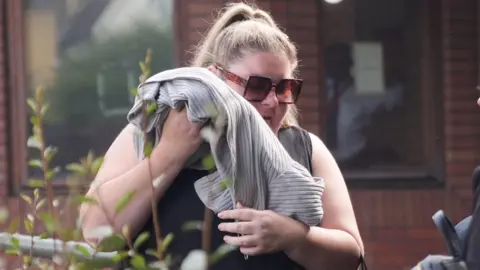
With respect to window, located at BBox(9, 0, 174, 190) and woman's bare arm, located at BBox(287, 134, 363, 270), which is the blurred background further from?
woman's bare arm, located at BBox(287, 134, 363, 270)

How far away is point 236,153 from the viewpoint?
1914 mm

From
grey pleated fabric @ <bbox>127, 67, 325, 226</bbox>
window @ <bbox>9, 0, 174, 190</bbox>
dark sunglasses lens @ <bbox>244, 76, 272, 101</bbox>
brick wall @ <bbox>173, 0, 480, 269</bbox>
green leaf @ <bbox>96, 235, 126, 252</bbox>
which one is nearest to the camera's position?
green leaf @ <bbox>96, 235, 126, 252</bbox>

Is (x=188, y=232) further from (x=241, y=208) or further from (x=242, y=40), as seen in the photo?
(x=242, y=40)

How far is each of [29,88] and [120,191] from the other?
152 inches

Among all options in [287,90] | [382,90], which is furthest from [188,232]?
[382,90]

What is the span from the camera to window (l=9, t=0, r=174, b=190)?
5.68 meters

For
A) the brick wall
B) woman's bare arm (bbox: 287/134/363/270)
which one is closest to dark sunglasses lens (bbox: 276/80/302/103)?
woman's bare arm (bbox: 287/134/363/270)

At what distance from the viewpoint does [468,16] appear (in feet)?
18.2

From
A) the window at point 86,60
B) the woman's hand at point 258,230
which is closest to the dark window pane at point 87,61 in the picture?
the window at point 86,60

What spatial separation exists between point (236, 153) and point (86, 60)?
12.9ft

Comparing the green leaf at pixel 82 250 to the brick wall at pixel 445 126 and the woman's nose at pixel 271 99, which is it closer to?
the woman's nose at pixel 271 99

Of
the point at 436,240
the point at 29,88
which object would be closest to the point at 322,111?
the point at 436,240

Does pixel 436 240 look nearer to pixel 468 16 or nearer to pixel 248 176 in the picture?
pixel 468 16

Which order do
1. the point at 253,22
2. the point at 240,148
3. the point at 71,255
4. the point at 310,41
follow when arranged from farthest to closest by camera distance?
the point at 310,41, the point at 253,22, the point at 240,148, the point at 71,255
